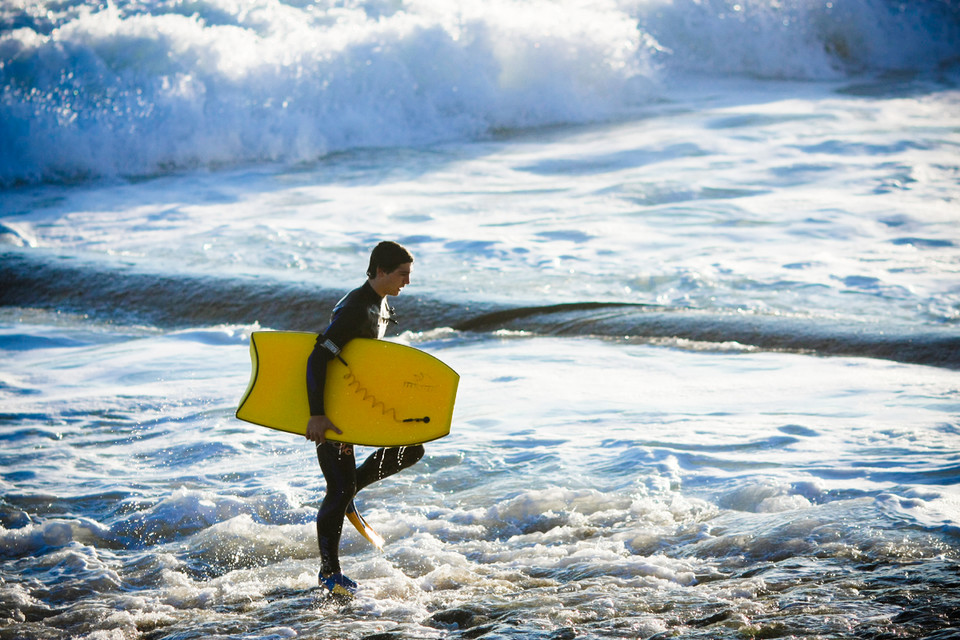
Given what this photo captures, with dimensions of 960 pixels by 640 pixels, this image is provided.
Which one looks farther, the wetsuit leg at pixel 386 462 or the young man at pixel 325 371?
the wetsuit leg at pixel 386 462

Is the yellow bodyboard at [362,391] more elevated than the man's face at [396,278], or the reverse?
the man's face at [396,278]

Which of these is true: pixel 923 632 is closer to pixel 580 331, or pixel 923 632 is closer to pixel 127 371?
pixel 580 331

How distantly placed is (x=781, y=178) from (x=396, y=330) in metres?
6.23

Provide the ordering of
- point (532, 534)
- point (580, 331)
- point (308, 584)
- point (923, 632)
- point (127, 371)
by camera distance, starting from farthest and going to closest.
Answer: point (580, 331), point (127, 371), point (532, 534), point (308, 584), point (923, 632)

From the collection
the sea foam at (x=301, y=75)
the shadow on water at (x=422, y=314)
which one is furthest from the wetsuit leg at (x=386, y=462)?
the sea foam at (x=301, y=75)

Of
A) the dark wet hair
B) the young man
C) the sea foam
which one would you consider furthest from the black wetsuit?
the sea foam

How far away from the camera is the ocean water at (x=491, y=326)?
11.8 ft

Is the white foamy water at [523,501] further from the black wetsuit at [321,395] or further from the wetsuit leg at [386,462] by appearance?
the wetsuit leg at [386,462]

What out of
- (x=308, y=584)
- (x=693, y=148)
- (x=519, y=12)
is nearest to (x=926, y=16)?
(x=519, y=12)

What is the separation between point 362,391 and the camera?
353 centimetres

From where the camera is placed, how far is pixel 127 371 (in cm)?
641

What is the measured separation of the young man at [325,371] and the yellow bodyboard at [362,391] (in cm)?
9

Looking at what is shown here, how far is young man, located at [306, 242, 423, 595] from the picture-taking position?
337 centimetres

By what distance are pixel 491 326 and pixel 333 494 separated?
3.68 meters
